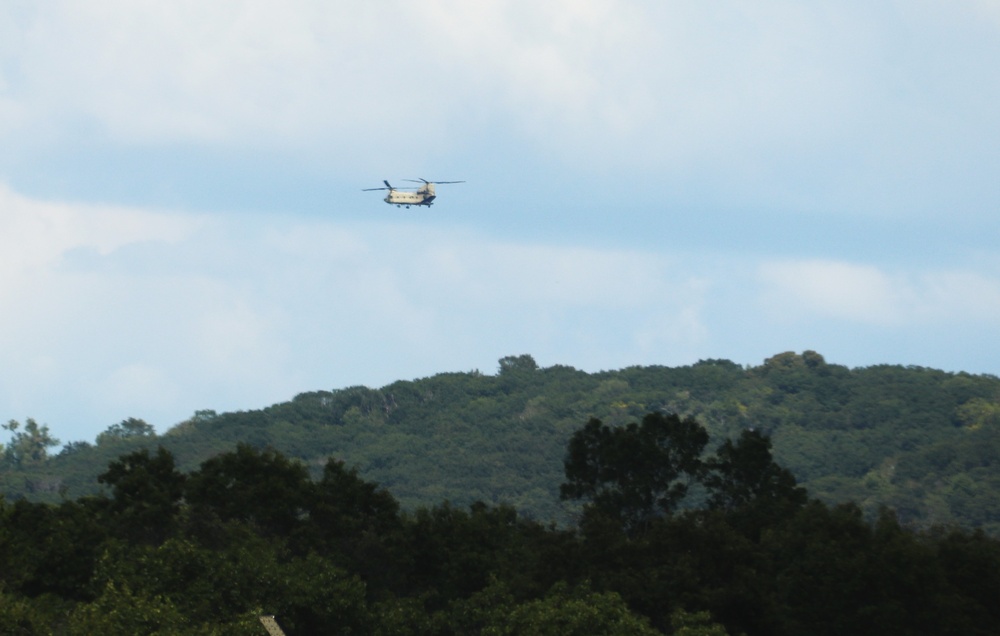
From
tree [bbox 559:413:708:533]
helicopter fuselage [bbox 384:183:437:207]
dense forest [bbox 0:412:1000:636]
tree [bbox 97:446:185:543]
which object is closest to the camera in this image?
dense forest [bbox 0:412:1000:636]

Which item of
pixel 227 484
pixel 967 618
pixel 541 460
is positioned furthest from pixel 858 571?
pixel 541 460

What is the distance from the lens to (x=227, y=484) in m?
56.3

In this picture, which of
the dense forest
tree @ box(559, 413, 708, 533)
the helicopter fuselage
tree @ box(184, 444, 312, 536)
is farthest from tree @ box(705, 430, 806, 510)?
the helicopter fuselage

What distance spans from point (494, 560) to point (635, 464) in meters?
9.31

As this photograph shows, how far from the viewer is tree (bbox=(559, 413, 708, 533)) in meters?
59.0

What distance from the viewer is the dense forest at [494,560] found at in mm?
41125

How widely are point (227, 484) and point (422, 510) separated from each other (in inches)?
283

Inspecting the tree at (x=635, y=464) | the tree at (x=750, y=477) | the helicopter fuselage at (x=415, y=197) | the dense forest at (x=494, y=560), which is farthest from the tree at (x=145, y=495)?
the helicopter fuselage at (x=415, y=197)

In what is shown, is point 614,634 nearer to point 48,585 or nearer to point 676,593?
point 676,593

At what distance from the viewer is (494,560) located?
5238 centimetres

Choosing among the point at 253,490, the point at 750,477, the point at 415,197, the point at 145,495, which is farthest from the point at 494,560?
the point at 415,197

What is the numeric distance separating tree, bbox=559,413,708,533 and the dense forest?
79 millimetres

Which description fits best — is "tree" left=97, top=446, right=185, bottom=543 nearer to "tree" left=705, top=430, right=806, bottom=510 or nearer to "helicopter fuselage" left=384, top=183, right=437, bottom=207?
"tree" left=705, top=430, right=806, bottom=510

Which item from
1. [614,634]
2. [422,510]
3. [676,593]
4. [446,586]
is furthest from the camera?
[422,510]
